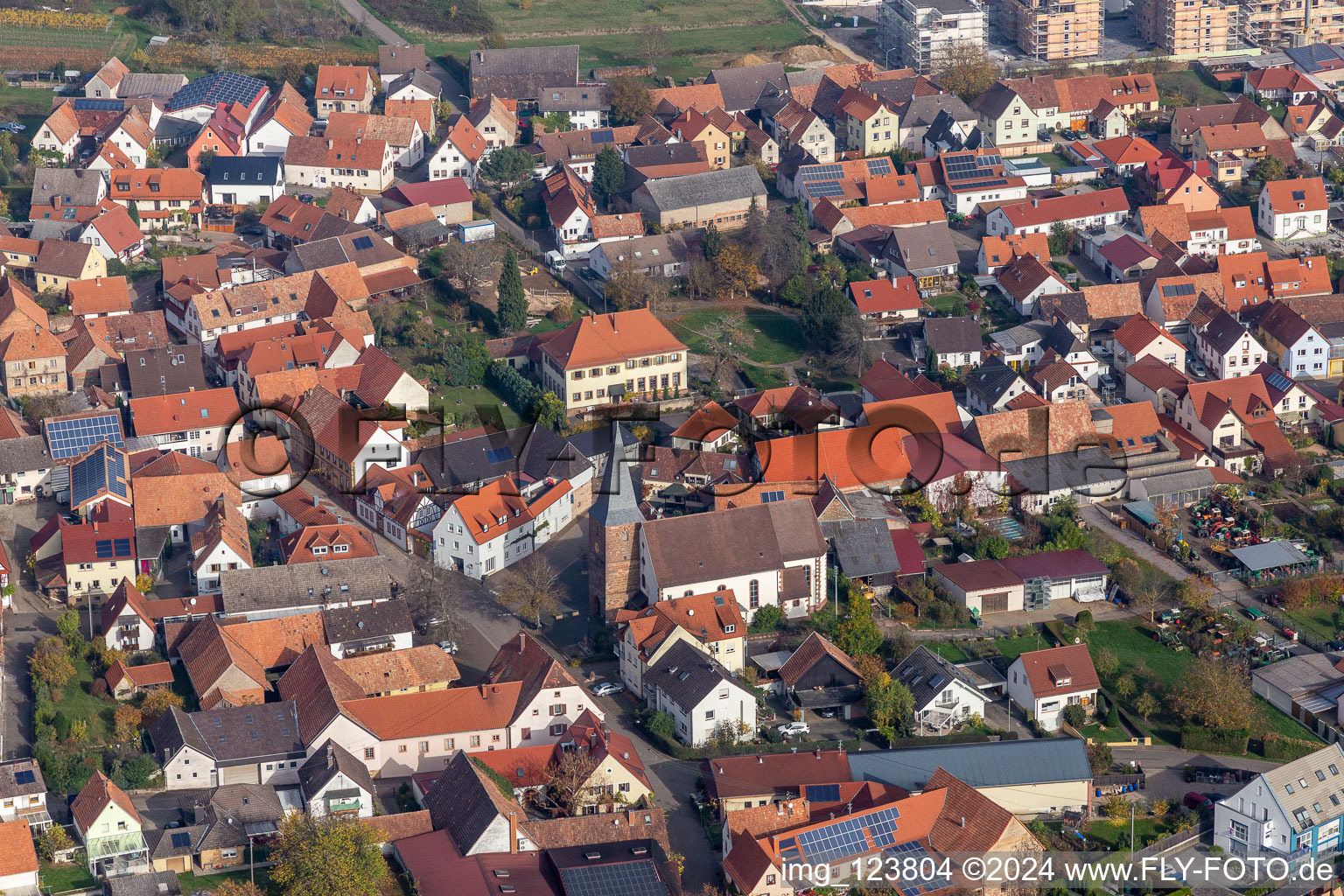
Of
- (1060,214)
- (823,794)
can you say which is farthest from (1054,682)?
(1060,214)

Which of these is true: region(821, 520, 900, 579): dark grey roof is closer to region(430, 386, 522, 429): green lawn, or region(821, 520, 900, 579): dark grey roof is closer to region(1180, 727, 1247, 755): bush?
region(1180, 727, 1247, 755): bush

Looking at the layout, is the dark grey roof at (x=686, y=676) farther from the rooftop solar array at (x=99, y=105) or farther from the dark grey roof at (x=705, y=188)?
the rooftop solar array at (x=99, y=105)

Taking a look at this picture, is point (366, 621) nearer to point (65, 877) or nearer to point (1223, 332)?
point (65, 877)

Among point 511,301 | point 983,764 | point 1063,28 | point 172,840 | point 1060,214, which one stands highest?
point 1063,28

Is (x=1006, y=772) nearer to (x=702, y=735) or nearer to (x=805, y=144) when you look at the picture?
(x=702, y=735)

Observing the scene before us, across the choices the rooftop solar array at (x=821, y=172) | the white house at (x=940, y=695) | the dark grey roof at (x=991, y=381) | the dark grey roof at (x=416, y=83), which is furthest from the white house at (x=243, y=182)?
the white house at (x=940, y=695)

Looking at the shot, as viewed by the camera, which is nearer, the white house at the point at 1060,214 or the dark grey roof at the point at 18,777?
the dark grey roof at the point at 18,777

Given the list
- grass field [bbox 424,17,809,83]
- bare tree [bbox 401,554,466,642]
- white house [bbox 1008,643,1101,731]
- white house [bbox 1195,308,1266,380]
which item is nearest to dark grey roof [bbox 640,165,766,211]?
grass field [bbox 424,17,809,83]
